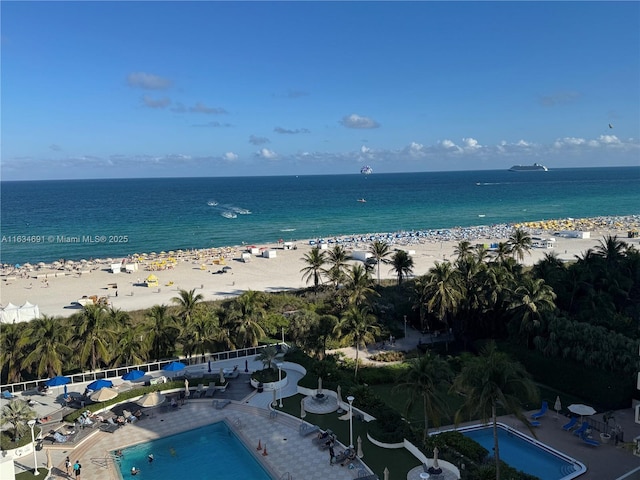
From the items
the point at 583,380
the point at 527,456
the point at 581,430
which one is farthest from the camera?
the point at 583,380

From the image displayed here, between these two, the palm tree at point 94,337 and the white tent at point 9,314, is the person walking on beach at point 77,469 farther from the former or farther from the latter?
the white tent at point 9,314

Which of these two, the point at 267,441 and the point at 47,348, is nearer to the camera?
the point at 267,441

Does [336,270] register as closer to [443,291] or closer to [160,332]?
[443,291]

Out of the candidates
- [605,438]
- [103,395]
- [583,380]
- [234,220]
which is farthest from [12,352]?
[234,220]

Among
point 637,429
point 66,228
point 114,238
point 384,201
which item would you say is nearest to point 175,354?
point 637,429

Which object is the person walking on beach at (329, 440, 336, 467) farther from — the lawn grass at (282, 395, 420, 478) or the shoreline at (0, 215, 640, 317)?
the shoreline at (0, 215, 640, 317)

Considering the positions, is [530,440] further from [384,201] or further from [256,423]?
[384,201]

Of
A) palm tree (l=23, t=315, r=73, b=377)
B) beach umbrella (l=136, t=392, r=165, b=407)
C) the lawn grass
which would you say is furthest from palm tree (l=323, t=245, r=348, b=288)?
palm tree (l=23, t=315, r=73, b=377)

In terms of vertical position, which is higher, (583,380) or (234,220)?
(234,220)
